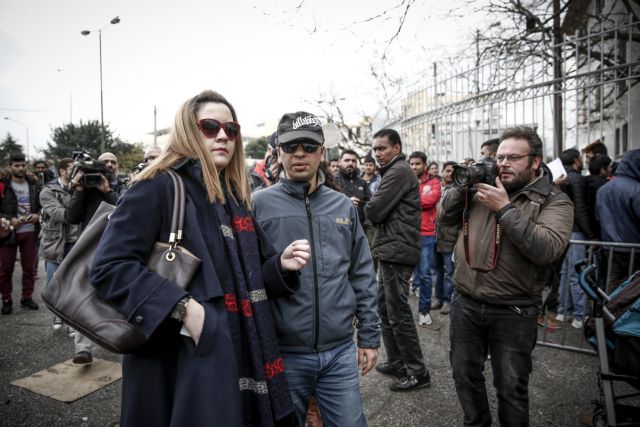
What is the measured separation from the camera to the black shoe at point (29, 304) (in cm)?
612

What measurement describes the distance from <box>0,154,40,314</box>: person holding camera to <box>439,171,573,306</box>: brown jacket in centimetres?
655

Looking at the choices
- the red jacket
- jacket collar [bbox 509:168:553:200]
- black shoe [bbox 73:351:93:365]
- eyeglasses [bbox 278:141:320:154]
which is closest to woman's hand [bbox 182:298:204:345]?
eyeglasses [bbox 278:141:320:154]

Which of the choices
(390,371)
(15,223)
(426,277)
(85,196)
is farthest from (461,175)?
(15,223)

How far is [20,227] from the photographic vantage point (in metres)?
6.05

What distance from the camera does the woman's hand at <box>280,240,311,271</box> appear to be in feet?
5.69

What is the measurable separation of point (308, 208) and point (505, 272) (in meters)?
1.30

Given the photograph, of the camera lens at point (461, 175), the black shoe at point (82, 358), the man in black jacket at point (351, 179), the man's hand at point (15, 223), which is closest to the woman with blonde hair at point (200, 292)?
the camera lens at point (461, 175)

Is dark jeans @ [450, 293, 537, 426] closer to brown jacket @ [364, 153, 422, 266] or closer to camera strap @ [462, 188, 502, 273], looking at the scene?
camera strap @ [462, 188, 502, 273]

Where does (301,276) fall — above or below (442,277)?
above

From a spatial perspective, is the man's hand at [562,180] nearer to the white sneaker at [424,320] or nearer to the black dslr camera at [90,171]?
the white sneaker at [424,320]

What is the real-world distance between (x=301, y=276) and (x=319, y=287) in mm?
112

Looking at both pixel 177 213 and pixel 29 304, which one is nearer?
pixel 177 213

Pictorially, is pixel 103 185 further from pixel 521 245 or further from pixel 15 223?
pixel 521 245

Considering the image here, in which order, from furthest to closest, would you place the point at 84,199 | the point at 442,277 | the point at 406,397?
the point at 442,277, the point at 84,199, the point at 406,397
